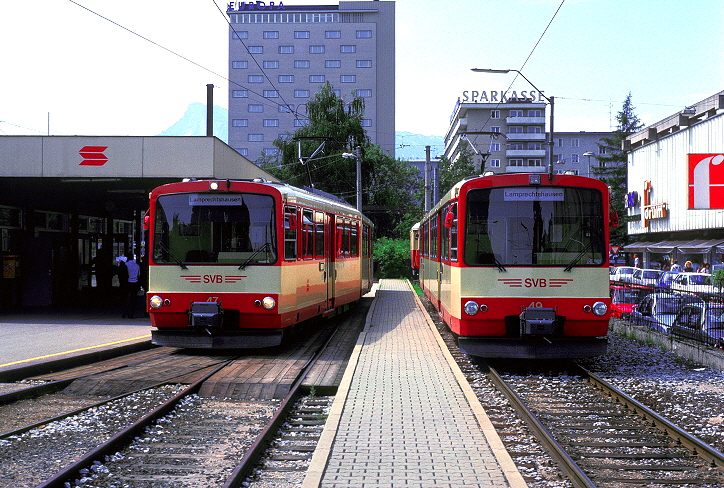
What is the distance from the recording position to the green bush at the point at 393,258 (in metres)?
47.8

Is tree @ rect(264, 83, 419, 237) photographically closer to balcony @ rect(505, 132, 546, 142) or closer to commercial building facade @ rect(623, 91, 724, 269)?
commercial building facade @ rect(623, 91, 724, 269)

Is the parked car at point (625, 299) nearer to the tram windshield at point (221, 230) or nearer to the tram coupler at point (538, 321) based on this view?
the tram coupler at point (538, 321)

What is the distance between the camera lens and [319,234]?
55.5ft

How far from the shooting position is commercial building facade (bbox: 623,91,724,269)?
44.9 meters

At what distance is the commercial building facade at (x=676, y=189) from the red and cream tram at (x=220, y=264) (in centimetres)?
2879

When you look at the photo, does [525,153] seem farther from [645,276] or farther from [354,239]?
[354,239]

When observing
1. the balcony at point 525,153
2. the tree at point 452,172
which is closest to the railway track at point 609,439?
the tree at point 452,172

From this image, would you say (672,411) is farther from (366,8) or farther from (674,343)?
(366,8)

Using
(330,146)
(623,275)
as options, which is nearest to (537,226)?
(623,275)

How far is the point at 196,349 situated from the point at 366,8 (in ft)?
318

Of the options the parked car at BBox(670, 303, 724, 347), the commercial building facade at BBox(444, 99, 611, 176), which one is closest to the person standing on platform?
the parked car at BBox(670, 303, 724, 347)

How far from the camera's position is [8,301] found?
2353 cm

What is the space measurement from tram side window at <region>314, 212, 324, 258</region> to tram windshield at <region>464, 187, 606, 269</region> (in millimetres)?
4958

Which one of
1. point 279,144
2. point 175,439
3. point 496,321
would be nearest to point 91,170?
point 496,321
